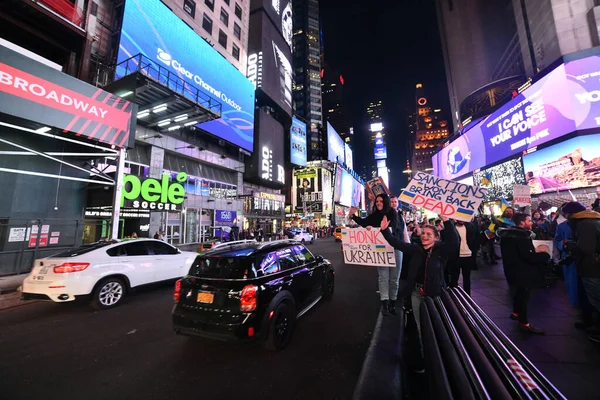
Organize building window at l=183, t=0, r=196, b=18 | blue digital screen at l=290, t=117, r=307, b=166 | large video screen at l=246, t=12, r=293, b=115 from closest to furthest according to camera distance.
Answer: building window at l=183, t=0, r=196, b=18 → large video screen at l=246, t=12, r=293, b=115 → blue digital screen at l=290, t=117, r=307, b=166

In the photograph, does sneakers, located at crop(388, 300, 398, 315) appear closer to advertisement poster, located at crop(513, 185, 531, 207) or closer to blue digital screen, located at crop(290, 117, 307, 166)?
advertisement poster, located at crop(513, 185, 531, 207)

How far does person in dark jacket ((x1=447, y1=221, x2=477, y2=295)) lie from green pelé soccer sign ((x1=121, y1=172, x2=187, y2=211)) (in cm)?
1388

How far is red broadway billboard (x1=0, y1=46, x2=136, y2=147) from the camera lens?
7652 millimetres

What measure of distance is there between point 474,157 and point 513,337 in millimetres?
38678

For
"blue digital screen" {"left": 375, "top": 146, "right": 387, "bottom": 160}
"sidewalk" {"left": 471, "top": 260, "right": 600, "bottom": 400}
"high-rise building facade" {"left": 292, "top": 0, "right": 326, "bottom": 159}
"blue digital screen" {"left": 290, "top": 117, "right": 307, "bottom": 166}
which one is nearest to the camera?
"sidewalk" {"left": 471, "top": 260, "right": 600, "bottom": 400}

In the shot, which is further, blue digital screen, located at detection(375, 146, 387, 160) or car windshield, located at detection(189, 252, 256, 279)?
blue digital screen, located at detection(375, 146, 387, 160)

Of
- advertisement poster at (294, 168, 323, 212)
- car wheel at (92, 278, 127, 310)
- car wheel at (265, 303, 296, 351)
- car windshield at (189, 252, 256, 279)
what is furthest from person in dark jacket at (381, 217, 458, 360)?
advertisement poster at (294, 168, 323, 212)

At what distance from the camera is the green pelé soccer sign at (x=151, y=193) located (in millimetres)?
12523

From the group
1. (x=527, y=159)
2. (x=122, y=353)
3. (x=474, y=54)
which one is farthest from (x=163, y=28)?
(x=474, y=54)

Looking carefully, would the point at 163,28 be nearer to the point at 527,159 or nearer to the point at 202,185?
the point at 202,185

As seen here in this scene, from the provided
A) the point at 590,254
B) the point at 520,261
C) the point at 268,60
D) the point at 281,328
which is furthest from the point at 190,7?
the point at 590,254

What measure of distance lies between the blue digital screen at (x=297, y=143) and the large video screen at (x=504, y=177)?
91.8 feet

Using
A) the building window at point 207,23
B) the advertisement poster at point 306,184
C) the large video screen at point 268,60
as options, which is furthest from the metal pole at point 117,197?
the advertisement poster at point 306,184

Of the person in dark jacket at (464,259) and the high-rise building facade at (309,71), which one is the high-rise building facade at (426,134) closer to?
the high-rise building facade at (309,71)
